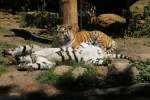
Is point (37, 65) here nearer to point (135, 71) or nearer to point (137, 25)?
point (135, 71)

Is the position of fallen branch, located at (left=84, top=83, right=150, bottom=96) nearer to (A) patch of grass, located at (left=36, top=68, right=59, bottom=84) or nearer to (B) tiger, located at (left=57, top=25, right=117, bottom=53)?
(A) patch of grass, located at (left=36, top=68, right=59, bottom=84)

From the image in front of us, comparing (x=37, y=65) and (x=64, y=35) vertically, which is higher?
(x=64, y=35)

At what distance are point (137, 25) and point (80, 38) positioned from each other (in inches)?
139

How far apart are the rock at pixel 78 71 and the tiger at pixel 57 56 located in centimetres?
51

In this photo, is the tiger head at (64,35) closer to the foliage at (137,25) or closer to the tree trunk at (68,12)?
the tree trunk at (68,12)

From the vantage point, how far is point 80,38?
32.5 ft

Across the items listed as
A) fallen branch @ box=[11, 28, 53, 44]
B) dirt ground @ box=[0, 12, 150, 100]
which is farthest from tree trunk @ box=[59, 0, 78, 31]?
dirt ground @ box=[0, 12, 150, 100]

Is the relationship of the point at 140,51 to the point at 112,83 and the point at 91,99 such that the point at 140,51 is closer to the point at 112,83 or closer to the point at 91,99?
the point at 112,83

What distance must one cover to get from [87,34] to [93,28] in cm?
330

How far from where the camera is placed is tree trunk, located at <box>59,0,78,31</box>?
10664 mm

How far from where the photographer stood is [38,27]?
1370cm

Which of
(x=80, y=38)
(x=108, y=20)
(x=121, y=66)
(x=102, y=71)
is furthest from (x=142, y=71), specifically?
(x=108, y=20)

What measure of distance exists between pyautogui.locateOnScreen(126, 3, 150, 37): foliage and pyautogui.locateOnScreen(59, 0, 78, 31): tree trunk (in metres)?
2.31

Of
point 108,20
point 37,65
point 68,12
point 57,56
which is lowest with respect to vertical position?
point 37,65
